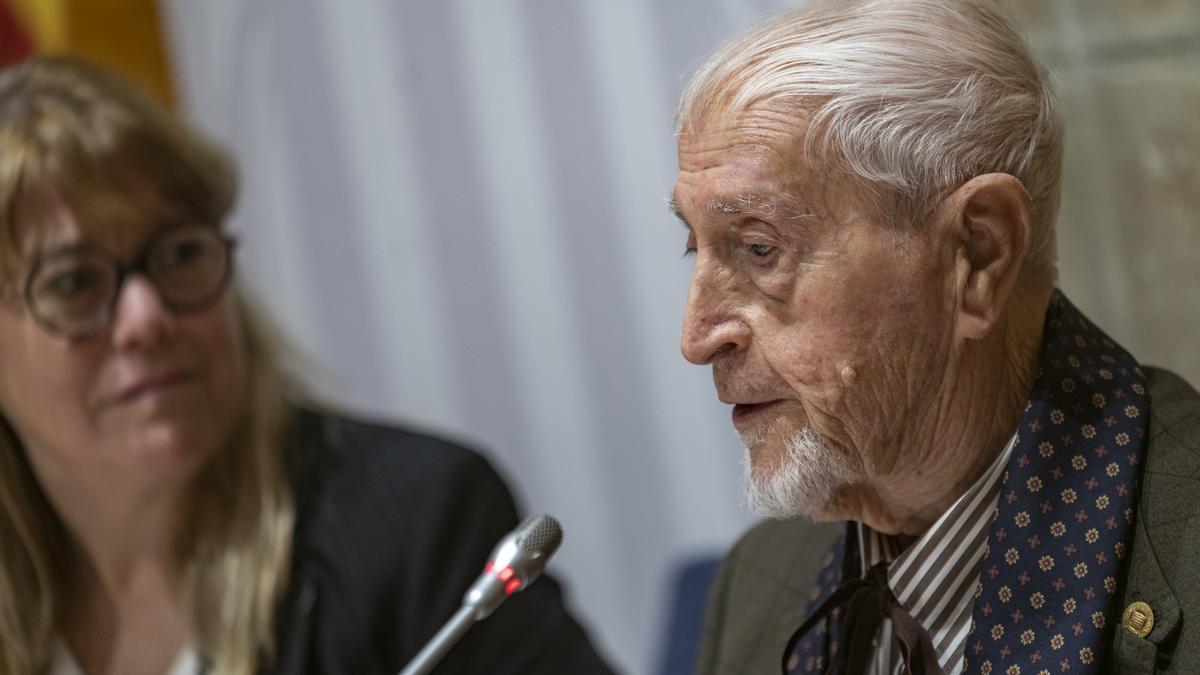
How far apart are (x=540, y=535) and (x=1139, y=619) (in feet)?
1.80

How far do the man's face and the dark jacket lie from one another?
2.89ft

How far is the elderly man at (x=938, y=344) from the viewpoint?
117cm

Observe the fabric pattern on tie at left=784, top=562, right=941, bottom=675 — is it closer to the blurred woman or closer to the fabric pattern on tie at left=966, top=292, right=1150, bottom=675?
the fabric pattern on tie at left=966, top=292, right=1150, bottom=675

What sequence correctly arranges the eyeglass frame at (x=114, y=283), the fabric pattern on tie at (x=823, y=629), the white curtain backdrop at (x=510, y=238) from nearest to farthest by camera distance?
the fabric pattern on tie at (x=823, y=629)
the eyeglass frame at (x=114, y=283)
the white curtain backdrop at (x=510, y=238)

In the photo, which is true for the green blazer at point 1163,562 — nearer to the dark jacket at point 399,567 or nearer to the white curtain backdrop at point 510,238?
Result: the dark jacket at point 399,567

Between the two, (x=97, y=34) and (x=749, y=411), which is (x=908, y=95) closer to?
(x=749, y=411)

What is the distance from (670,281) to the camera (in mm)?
3334

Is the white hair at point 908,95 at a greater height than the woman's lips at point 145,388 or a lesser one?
greater

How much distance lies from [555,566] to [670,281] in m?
0.90

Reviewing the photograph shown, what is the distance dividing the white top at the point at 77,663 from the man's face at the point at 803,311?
1.18m

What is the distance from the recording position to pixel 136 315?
80.0 inches

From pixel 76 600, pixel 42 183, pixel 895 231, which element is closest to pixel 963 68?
pixel 895 231

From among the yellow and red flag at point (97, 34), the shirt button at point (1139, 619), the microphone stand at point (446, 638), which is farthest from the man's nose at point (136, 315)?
the yellow and red flag at point (97, 34)

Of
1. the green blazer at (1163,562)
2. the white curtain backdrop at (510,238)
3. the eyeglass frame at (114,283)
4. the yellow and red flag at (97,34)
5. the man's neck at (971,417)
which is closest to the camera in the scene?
the green blazer at (1163,562)
